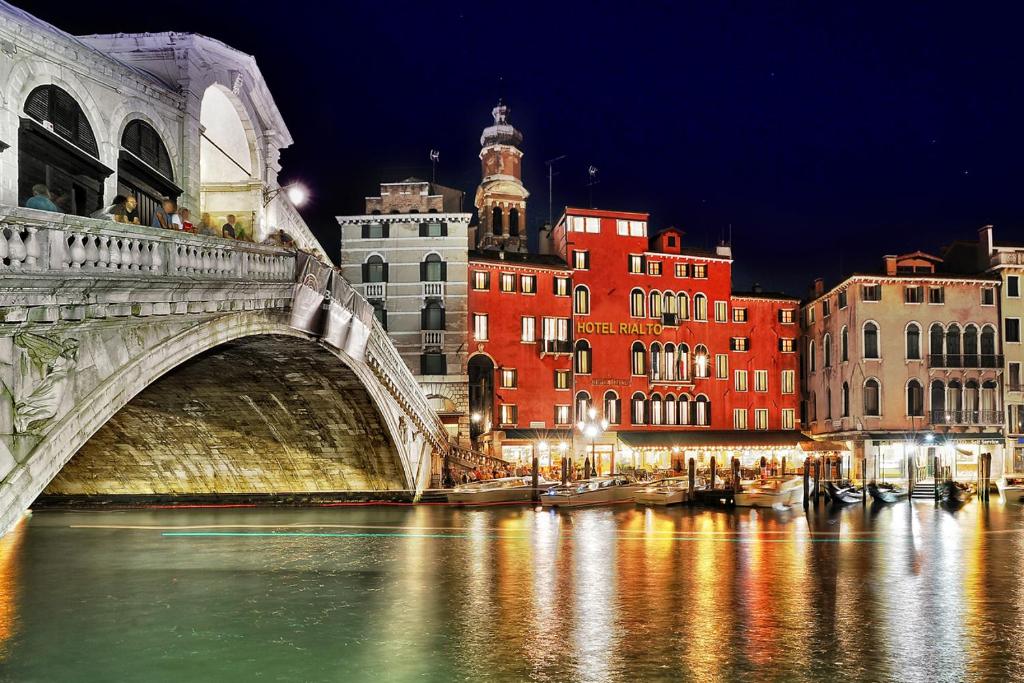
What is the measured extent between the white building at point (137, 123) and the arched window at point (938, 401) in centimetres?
3463

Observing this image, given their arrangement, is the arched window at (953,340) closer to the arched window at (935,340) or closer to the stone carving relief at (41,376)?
the arched window at (935,340)

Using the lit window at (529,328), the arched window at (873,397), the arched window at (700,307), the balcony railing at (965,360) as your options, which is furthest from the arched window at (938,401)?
the lit window at (529,328)

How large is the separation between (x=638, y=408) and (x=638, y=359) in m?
2.33

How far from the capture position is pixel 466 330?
43.8m

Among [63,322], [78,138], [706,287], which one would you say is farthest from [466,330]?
[63,322]

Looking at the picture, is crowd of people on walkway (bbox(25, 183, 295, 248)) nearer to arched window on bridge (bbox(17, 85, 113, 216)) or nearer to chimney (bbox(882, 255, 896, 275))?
arched window on bridge (bbox(17, 85, 113, 216))

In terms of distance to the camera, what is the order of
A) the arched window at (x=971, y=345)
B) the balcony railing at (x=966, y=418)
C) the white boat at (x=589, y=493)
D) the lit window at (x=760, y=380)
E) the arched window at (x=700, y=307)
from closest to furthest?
the white boat at (x=589, y=493)
the balcony railing at (x=966, y=418)
the arched window at (x=971, y=345)
the arched window at (x=700, y=307)
the lit window at (x=760, y=380)

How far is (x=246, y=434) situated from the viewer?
1159 inches

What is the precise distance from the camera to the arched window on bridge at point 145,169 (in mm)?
17562

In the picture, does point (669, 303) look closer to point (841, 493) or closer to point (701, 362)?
point (701, 362)

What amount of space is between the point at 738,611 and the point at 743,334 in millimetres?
36615

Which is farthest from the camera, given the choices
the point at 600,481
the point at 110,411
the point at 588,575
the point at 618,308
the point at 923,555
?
the point at 618,308

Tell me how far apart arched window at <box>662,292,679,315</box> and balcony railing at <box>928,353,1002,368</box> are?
1242 centimetres

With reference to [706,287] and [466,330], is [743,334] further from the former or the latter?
[466,330]
